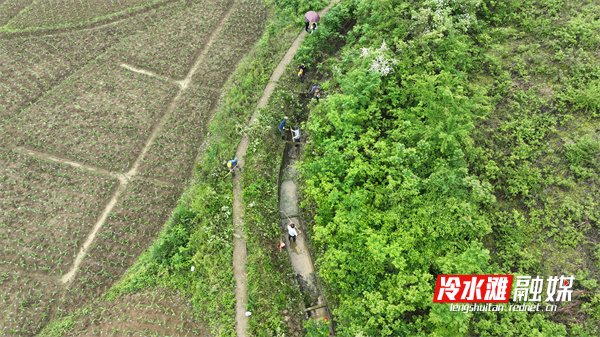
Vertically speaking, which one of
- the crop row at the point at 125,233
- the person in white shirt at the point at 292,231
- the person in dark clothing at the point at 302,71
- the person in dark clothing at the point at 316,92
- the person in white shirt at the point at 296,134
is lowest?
the crop row at the point at 125,233

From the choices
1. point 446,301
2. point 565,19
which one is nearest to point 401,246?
point 446,301

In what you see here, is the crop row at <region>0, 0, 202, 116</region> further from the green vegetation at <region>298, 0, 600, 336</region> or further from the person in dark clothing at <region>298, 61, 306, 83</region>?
the green vegetation at <region>298, 0, 600, 336</region>

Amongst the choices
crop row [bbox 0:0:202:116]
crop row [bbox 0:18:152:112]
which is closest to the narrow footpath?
crop row [bbox 0:0:202:116]

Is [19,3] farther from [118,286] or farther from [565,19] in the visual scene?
[565,19]

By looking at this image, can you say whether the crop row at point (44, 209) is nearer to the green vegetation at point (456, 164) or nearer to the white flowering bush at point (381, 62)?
the green vegetation at point (456, 164)

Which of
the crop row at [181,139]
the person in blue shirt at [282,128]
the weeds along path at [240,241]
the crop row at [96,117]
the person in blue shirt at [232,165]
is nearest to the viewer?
the weeds along path at [240,241]

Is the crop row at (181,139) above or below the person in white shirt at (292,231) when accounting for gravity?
above

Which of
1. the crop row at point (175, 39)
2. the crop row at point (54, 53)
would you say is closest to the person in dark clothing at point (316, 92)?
the crop row at point (175, 39)

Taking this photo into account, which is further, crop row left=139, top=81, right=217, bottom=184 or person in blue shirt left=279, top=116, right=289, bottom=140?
crop row left=139, top=81, right=217, bottom=184
